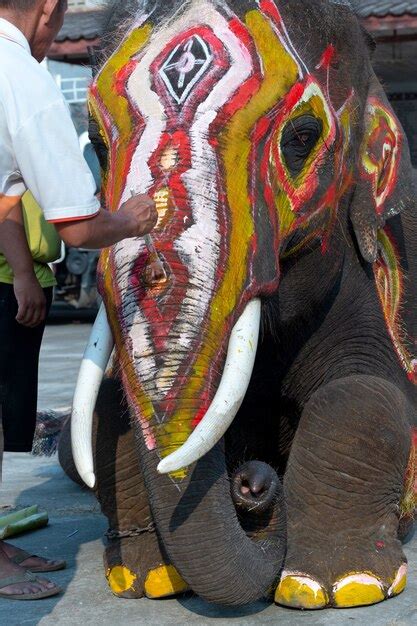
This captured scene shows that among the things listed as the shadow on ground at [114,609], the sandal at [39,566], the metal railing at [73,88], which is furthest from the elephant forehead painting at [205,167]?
the metal railing at [73,88]

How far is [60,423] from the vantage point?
6184 millimetres

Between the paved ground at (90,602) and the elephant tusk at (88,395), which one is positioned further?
the paved ground at (90,602)

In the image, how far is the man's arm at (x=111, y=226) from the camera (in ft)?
10.3

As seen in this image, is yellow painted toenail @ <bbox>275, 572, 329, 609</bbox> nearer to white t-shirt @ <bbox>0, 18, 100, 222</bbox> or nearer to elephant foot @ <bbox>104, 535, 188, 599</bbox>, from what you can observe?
elephant foot @ <bbox>104, 535, 188, 599</bbox>

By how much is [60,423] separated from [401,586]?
276cm

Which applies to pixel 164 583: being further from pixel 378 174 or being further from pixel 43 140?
pixel 378 174

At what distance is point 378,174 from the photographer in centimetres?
431

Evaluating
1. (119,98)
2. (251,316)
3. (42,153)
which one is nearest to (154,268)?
(251,316)

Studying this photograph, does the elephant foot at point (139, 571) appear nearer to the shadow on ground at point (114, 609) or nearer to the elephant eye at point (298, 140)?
the shadow on ground at point (114, 609)

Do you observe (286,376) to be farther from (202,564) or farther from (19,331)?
(202,564)

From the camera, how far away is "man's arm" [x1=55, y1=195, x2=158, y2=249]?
3.13 meters

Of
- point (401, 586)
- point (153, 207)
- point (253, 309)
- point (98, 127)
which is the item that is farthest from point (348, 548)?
point (98, 127)

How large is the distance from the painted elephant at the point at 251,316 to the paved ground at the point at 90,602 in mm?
63

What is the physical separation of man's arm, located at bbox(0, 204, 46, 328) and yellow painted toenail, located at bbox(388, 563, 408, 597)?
130 centimetres
